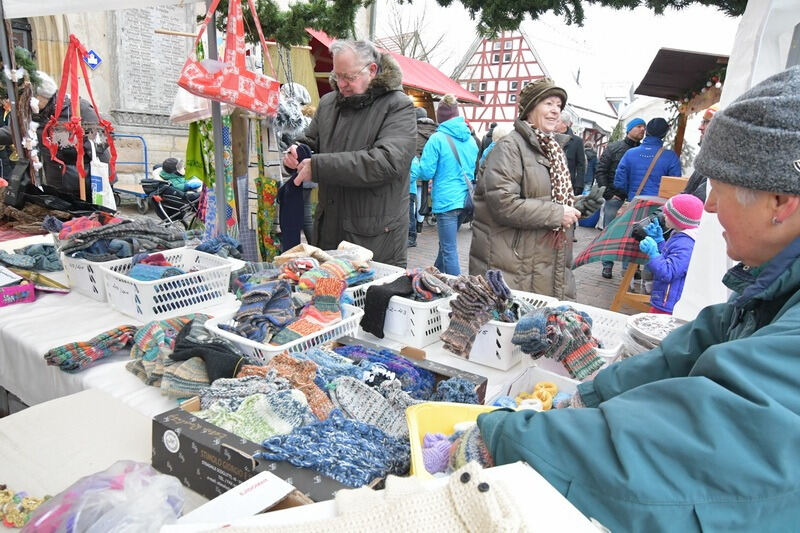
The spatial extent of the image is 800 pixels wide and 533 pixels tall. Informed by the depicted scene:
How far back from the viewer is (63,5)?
3.38 meters

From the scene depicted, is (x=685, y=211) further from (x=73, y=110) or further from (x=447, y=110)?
(x=73, y=110)

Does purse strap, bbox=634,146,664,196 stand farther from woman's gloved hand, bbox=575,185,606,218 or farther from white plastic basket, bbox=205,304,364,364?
white plastic basket, bbox=205,304,364,364

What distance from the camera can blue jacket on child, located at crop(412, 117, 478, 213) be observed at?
529 centimetres

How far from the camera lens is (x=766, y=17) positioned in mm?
2012

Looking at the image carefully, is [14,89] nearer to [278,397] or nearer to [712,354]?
[278,397]

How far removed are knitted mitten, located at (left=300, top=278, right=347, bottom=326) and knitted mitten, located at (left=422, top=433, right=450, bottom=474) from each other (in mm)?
833

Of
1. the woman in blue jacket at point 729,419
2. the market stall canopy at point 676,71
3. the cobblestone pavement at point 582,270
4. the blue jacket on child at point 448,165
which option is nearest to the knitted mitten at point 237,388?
the woman in blue jacket at point 729,419

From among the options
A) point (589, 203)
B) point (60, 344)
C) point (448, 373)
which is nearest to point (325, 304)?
point (448, 373)

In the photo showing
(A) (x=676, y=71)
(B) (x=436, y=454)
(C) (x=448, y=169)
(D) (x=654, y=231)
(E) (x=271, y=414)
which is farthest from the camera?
(A) (x=676, y=71)

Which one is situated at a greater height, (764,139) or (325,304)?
(764,139)

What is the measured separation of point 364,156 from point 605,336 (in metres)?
1.48

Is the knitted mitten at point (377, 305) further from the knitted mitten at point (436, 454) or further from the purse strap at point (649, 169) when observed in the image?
the purse strap at point (649, 169)

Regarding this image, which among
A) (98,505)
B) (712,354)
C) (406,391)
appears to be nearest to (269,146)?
(406,391)

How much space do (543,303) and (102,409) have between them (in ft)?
5.21
